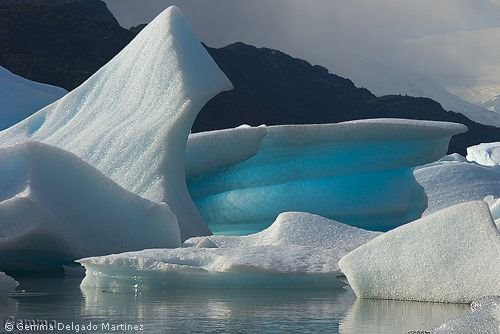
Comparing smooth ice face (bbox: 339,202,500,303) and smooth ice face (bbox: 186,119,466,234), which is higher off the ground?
smooth ice face (bbox: 186,119,466,234)

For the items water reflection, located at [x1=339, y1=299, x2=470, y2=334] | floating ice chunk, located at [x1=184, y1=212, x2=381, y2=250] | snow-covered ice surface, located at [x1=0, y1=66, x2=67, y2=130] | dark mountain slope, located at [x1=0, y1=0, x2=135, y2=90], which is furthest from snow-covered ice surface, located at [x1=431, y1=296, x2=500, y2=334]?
dark mountain slope, located at [x1=0, y1=0, x2=135, y2=90]

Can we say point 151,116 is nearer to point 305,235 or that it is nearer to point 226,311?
point 305,235

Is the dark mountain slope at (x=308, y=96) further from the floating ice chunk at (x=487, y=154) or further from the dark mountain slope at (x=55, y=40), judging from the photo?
the floating ice chunk at (x=487, y=154)

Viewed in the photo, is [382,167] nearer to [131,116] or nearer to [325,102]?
[131,116]

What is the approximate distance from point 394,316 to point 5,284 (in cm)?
216

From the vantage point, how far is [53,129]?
35.3 ft

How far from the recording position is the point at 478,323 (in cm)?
372

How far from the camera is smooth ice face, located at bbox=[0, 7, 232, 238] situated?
9.71 metres

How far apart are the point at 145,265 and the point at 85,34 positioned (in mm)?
42563

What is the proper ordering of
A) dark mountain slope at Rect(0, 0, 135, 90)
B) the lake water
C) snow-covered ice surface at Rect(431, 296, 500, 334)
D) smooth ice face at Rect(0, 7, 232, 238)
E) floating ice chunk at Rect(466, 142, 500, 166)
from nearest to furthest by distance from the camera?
snow-covered ice surface at Rect(431, 296, 500, 334), the lake water, smooth ice face at Rect(0, 7, 232, 238), floating ice chunk at Rect(466, 142, 500, 166), dark mountain slope at Rect(0, 0, 135, 90)

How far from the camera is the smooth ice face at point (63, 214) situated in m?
7.81

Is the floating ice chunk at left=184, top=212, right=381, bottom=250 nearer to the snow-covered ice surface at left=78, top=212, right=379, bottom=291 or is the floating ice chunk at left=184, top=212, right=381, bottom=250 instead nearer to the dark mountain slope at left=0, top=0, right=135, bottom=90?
the snow-covered ice surface at left=78, top=212, right=379, bottom=291

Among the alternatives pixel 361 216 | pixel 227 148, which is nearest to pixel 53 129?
pixel 227 148

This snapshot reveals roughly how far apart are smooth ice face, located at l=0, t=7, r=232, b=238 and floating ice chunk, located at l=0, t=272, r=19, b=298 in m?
3.71
